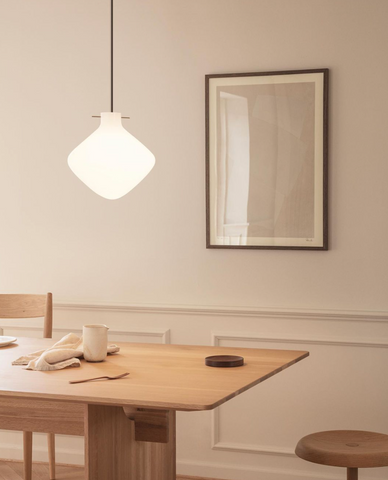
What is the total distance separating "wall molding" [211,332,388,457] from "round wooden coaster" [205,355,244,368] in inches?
39.0

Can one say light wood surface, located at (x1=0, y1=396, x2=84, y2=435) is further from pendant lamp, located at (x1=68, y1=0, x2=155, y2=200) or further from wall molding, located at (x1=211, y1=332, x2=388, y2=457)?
wall molding, located at (x1=211, y1=332, x2=388, y2=457)

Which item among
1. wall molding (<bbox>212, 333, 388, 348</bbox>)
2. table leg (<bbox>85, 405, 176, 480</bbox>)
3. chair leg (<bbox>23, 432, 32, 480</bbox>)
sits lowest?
chair leg (<bbox>23, 432, 32, 480</bbox>)

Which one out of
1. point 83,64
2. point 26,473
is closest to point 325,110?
point 83,64

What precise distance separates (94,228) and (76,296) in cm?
37

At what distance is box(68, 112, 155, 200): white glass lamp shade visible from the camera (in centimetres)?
218

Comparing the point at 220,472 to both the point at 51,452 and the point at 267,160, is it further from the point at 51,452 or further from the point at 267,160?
the point at 267,160

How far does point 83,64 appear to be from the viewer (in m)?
3.55

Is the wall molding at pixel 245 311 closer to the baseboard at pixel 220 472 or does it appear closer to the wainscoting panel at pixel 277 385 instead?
the wainscoting panel at pixel 277 385

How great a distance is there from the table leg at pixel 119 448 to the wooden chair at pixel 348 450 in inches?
20.7

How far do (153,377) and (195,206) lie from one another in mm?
1449

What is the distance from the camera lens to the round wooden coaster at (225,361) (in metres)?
2.25

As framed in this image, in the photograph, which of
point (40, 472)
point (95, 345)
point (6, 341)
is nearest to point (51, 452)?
point (40, 472)

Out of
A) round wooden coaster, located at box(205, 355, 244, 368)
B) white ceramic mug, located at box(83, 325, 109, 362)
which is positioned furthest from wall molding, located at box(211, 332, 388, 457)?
white ceramic mug, located at box(83, 325, 109, 362)

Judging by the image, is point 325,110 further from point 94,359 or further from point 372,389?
point 94,359
